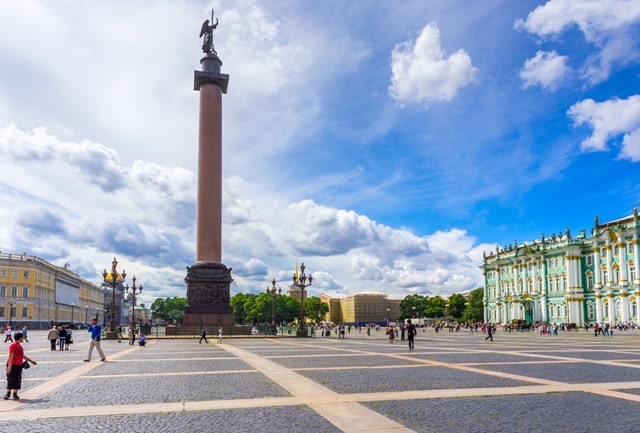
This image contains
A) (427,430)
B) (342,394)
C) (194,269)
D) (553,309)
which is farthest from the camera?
(553,309)

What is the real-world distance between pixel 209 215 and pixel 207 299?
8054 millimetres

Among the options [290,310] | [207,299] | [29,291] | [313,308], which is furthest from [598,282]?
[313,308]

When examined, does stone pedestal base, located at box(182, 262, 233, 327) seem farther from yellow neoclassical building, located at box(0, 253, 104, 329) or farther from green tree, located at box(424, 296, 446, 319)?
green tree, located at box(424, 296, 446, 319)

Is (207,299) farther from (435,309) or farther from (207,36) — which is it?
(435,309)

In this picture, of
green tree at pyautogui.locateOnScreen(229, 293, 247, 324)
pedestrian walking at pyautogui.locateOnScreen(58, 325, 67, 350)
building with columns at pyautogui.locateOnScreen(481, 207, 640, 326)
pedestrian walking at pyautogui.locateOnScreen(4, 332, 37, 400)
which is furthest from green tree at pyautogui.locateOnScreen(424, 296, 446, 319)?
pedestrian walking at pyautogui.locateOnScreen(4, 332, 37, 400)

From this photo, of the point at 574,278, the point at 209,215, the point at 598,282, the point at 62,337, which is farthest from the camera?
the point at 574,278

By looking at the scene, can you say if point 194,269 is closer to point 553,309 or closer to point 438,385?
point 438,385

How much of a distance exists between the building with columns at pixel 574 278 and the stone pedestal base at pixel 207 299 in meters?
58.7

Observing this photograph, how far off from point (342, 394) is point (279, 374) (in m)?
4.62

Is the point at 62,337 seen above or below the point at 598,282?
below

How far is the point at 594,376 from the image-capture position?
613 inches

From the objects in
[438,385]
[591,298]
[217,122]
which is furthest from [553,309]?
[438,385]

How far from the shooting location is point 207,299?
4928 centimetres

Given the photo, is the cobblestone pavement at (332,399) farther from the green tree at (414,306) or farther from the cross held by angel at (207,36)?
the green tree at (414,306)
